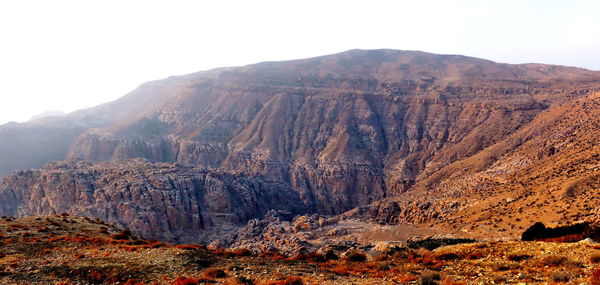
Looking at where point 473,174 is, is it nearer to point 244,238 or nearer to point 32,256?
point 244,238

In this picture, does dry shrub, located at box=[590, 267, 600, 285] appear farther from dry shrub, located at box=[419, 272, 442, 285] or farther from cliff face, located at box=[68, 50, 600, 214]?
cliff face, located at box=[68, 50, 600, 214]

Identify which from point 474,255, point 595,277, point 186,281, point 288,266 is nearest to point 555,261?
point 595,277

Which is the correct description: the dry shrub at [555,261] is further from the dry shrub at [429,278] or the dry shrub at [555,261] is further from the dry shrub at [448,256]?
the dry shrub at [429,278]

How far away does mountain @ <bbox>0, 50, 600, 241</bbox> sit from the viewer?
71.8m

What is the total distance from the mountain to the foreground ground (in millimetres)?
38938

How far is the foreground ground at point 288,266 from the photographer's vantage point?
1403 centimetres

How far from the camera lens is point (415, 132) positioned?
320 ft

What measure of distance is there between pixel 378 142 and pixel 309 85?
38524 mm

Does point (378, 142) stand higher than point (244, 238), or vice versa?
point (378, 142)

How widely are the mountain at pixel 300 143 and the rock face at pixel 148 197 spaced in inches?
10.6

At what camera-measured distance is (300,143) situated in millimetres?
105875

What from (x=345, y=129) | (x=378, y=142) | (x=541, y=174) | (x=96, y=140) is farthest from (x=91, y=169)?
(x=541, y=174)

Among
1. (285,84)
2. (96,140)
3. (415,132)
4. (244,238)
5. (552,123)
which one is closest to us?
(244,238)

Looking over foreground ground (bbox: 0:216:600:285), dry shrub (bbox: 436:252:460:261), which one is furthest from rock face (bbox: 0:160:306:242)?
dry shrub (bbox: 436:252:460:261)
